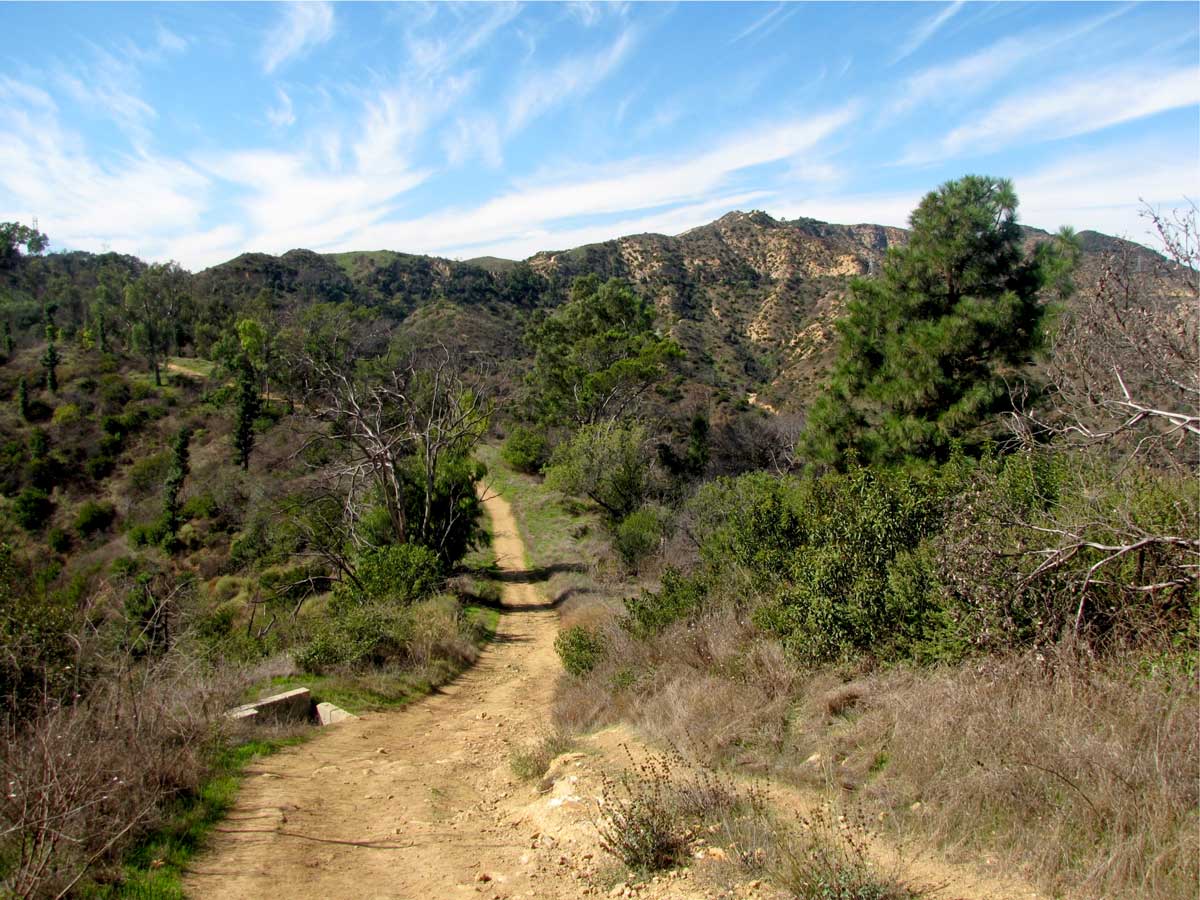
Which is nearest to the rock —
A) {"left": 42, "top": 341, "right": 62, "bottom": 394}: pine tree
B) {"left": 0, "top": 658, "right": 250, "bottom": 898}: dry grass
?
{"left": 0, "top": 658, "right": 250, "bottom": 898}: dry grass

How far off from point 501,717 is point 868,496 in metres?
5.54

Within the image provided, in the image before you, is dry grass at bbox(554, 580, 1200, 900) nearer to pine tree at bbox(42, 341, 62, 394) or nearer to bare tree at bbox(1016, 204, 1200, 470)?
bare tree at bbox(1016, 204, 1200, 470)

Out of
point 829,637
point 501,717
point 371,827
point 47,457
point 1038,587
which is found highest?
point 47,457

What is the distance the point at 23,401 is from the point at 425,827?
1955 inches

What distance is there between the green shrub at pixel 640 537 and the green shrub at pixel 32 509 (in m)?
29.5

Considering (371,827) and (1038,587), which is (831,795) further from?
(371,827)

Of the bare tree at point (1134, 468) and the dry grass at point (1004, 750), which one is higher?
the bare tree at point (1134, 468)

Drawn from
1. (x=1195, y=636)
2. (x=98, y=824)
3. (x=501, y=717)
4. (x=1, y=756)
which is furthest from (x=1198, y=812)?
(x=501, y=717)

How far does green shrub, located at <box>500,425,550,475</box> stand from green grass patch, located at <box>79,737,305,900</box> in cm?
3140

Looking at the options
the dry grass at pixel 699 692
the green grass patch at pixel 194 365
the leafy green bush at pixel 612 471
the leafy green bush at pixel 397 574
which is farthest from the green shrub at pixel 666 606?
the green grass patch at pixel 194 365

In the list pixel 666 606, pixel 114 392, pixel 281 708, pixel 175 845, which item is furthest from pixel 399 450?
pixel 114 392

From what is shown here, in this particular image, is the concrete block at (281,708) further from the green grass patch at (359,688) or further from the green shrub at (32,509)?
the green shrub at (32,509)

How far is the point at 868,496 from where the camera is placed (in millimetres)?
7438

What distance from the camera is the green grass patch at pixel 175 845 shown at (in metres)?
4.37
